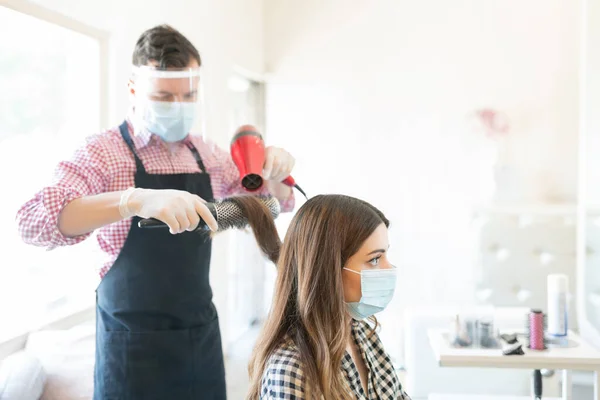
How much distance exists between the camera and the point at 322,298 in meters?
1.35

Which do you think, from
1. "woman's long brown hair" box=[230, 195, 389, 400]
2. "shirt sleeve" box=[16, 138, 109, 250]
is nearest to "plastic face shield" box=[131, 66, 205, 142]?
"shirt sleeve" box=[16, 138, 109, 250]

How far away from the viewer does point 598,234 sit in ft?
10.2

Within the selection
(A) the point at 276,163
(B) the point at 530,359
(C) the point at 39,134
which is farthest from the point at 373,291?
(C) the point at 39,134

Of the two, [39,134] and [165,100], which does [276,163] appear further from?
[39,134]

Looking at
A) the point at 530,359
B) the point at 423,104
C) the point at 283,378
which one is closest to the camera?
the point at 283,378

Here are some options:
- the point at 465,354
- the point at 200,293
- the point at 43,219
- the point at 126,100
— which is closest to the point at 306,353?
the point at 200,293

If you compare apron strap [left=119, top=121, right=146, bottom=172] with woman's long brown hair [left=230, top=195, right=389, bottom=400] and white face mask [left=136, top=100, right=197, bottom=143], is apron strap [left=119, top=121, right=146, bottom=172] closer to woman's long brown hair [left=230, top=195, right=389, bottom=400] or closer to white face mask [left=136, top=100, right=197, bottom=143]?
white face mask [left=136, top=100, right=197, bottom=143]

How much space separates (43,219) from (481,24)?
12.3 feet

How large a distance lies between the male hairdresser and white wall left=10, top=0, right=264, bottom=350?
86 cm

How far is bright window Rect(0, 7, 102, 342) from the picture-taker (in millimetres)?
2125

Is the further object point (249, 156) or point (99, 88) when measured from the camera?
point (99, 88)

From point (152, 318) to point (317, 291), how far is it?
43 centimetres

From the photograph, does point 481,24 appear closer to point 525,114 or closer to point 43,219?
point 525,114

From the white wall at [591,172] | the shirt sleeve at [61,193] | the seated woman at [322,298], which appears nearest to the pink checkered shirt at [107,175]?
the shirt sleeve at [61,193]
